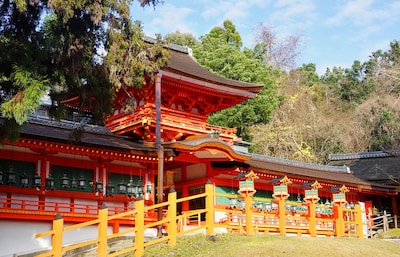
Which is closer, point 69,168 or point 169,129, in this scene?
point 69,168

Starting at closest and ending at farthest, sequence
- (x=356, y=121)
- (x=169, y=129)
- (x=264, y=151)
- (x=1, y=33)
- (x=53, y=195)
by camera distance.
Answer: (x=1, y=33), (x=53, y=195), (x=169, y=129), (x=264, y=151), (x=356, y=121)

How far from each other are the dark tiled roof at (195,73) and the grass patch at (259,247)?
28.2 ft

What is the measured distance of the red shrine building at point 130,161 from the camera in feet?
51.3

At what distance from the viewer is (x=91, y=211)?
1736cm

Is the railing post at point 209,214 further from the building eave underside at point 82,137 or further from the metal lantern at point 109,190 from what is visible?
the metal lantern at point 109,190

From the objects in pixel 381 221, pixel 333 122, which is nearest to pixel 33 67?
pixel 381 221

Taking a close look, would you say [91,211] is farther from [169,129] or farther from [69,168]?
[169,129]

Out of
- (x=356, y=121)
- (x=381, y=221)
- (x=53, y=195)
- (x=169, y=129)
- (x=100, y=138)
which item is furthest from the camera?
(x=356, y=121)

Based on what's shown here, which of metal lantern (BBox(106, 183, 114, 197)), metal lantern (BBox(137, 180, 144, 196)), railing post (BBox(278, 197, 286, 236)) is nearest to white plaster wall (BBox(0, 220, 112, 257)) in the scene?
metal lantern (BBox(106, 183, 114, 197))

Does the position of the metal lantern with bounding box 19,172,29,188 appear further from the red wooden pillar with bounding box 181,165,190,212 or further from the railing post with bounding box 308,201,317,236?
the railing post with bounding box 308,201,317,236

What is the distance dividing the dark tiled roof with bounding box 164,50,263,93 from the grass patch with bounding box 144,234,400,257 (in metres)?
8.59

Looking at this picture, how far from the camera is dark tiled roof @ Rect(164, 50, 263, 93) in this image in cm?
2057

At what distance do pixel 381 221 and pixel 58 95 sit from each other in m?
20.6

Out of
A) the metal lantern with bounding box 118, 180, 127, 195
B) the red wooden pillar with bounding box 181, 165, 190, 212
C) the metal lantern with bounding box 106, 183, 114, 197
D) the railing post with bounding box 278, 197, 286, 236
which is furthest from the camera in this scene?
the red wooden pillar with bounding box 181, 165, 190, 212
